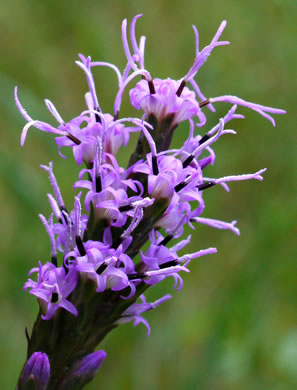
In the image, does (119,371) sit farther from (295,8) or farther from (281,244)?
(295,8)

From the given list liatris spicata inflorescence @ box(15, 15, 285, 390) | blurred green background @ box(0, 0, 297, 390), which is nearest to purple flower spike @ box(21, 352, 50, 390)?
liatris spicata inflorescence @ box(15, 15, 285, 390)

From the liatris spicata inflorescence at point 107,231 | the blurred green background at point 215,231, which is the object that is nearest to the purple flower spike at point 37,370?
the liatris spicata inflorescence at point 107,231

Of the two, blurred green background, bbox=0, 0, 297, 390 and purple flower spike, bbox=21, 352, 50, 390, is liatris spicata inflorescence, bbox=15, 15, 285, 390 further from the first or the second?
blurred green background, bbox=0, 0, 297, 390

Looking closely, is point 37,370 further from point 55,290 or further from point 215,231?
point 215,231

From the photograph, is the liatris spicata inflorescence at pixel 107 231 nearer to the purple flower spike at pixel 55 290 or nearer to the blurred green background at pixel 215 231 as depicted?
the purple flower spike at pixel 55 290

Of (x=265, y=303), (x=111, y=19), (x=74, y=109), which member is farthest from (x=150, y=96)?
(x=111, y=19)

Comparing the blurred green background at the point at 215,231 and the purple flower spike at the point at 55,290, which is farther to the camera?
the blurred green background at the point at 215,231

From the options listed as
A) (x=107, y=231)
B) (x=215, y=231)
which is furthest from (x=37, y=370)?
(x=215, y=231)
